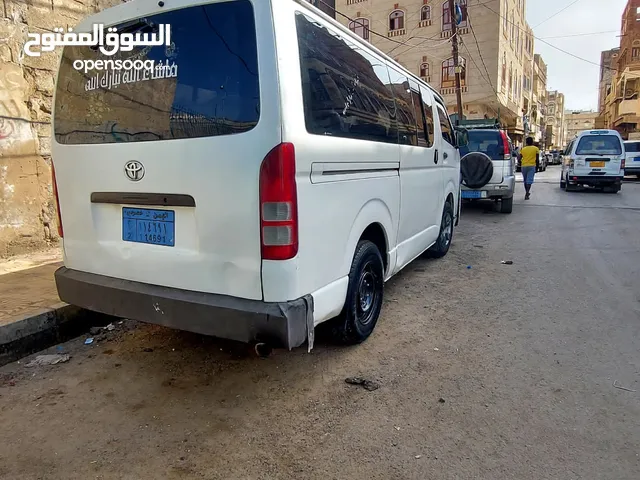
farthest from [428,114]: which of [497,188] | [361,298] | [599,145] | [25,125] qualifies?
[599,145]

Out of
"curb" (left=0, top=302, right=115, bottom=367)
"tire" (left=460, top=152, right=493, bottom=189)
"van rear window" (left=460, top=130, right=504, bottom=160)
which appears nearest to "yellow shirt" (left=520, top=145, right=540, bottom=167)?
"van rear window" (left=460, top=130, right=504, bottom=160)

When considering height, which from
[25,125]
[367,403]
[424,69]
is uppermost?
[424,69]

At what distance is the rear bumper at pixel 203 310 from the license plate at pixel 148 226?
0.91ft

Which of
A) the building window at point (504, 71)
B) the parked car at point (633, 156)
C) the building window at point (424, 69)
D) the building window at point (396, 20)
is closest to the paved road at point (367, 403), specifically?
the parked car at point (633, 156)

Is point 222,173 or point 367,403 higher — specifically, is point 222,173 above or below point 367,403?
above

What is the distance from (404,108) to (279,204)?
92.5 inches

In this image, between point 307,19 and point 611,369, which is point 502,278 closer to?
point 611,369

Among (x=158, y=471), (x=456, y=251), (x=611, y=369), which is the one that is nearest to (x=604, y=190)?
(x=456, y=251)

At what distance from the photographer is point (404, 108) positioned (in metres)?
4.21

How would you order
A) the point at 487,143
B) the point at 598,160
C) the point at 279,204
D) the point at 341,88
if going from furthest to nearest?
1. the point at 598,160
2. the point at 487,143
3. the point at 341,88
4. the point at 279,204

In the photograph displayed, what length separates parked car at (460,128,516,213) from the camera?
9.51 metres

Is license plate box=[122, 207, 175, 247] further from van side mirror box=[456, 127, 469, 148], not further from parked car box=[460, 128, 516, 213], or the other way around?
parked car box=[460, 128, 516, 213]

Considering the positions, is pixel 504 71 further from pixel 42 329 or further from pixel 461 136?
pixel 42 329

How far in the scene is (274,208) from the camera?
234 cm
